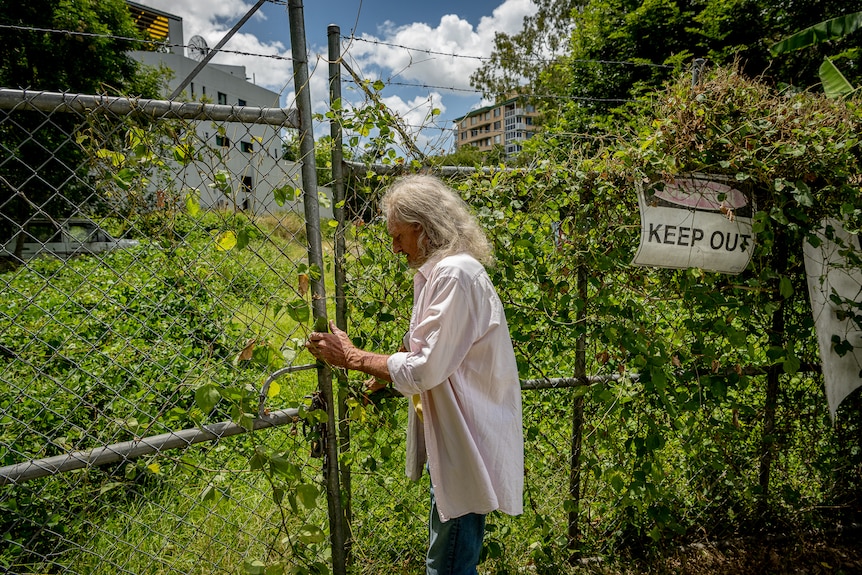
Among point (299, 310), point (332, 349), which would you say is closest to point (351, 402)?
point (332, 349)

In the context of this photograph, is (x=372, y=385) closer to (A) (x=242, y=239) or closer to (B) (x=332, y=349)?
(B) (x=332, y=349)

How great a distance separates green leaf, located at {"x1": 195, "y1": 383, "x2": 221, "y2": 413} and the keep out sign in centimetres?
184

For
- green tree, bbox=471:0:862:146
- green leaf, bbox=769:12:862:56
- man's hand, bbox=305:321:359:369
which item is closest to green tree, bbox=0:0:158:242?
green tree, bbox=471:0:862:146

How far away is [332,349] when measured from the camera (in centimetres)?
188

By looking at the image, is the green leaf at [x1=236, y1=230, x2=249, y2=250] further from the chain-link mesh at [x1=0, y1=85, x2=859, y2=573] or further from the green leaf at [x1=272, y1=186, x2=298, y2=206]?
the green leaf at [x1=272, y1=186, x2=298, y2=206]

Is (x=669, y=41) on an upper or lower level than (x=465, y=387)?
upper

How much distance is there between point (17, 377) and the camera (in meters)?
3.61

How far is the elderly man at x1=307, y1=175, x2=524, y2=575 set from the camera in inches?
68.5

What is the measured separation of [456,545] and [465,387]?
601mm

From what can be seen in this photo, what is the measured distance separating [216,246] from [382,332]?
0.82m

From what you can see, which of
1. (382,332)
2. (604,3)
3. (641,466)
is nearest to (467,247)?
(382,332)

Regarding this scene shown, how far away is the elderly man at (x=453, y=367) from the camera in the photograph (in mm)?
1739

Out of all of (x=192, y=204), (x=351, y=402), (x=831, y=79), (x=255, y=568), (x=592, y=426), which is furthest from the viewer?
(x=831, y=79)

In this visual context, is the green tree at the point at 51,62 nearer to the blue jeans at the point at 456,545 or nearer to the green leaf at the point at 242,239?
the green leaf at the point at 242,239
